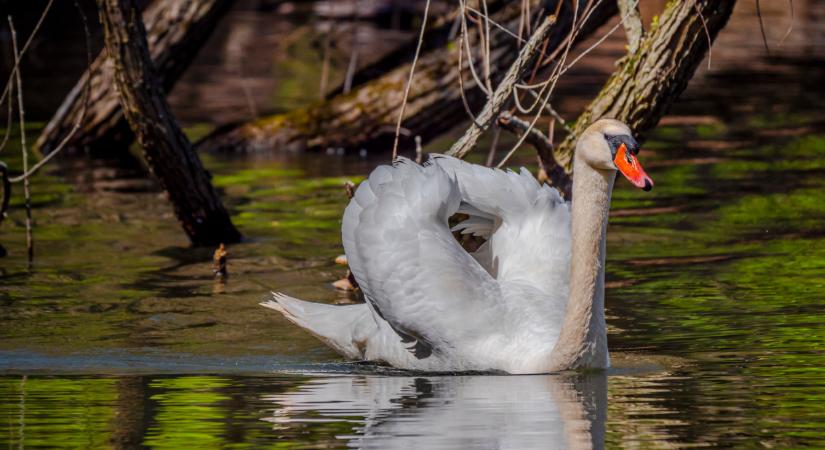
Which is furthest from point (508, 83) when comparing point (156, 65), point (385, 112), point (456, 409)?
point (385, 112)

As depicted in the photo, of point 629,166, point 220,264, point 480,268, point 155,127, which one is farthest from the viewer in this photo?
point 155,127

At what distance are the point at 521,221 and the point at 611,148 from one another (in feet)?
3.76

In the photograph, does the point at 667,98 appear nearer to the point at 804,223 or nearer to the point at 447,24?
the point at 804,223

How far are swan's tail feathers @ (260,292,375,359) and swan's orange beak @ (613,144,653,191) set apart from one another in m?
1.70

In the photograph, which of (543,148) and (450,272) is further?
A: (543,148)

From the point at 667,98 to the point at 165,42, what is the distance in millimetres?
5613

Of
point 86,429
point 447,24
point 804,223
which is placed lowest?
point 86,429

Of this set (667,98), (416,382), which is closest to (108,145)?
(667,98)

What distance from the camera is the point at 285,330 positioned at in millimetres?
8320

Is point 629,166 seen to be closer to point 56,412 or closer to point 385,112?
point 56,412

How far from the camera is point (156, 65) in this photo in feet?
42.9

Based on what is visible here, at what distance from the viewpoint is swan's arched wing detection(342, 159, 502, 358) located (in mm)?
6871

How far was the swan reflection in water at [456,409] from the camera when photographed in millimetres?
5469

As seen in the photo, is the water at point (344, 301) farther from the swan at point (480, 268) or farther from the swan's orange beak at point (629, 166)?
the swan's orange beak at point (629, 166)
